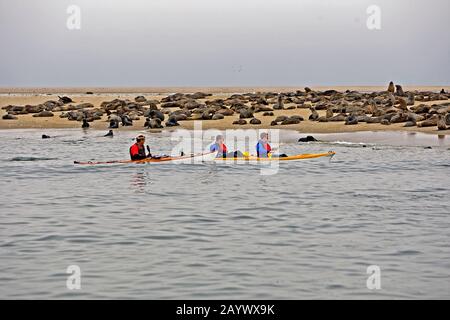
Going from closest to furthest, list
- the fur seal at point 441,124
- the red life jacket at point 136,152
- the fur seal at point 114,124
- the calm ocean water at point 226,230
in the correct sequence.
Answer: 1. the calm ocean water at point 226,230
2. the red life jacket at point 136,152
3. the fur seal at point 441,124
4. the fur seal at point 114,124

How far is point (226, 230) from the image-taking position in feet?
43.1

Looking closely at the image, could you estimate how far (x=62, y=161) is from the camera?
25.8 m

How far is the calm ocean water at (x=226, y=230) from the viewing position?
9.61 meters

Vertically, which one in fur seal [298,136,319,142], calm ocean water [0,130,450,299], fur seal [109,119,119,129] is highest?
Answer: fur seal [109,119,119,129]

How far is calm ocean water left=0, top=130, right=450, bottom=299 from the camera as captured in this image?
9609 millimetres

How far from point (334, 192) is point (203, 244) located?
22.7 ft

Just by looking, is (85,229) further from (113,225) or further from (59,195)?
(59,195)

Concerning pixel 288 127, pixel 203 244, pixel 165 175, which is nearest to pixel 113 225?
pixel 203 244

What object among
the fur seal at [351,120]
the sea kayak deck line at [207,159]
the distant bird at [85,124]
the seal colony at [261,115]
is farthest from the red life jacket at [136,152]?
the distant bird at [85,124]

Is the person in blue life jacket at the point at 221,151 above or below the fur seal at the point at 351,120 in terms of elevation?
below

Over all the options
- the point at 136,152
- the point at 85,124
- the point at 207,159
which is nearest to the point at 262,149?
the point at 207,159

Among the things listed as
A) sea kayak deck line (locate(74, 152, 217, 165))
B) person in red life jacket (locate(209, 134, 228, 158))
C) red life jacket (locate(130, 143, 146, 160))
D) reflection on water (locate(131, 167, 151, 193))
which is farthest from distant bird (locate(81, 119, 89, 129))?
reflection on water (locate(131, 167, 151, 193))

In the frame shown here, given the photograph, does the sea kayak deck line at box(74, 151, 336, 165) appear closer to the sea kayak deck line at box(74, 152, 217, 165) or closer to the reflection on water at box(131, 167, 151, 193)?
the sea kayak deck line at box(74, 152, 217, 165)

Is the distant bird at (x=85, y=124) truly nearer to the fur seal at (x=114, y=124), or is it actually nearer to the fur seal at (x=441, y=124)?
the fur seal at (x=114, y=124)
